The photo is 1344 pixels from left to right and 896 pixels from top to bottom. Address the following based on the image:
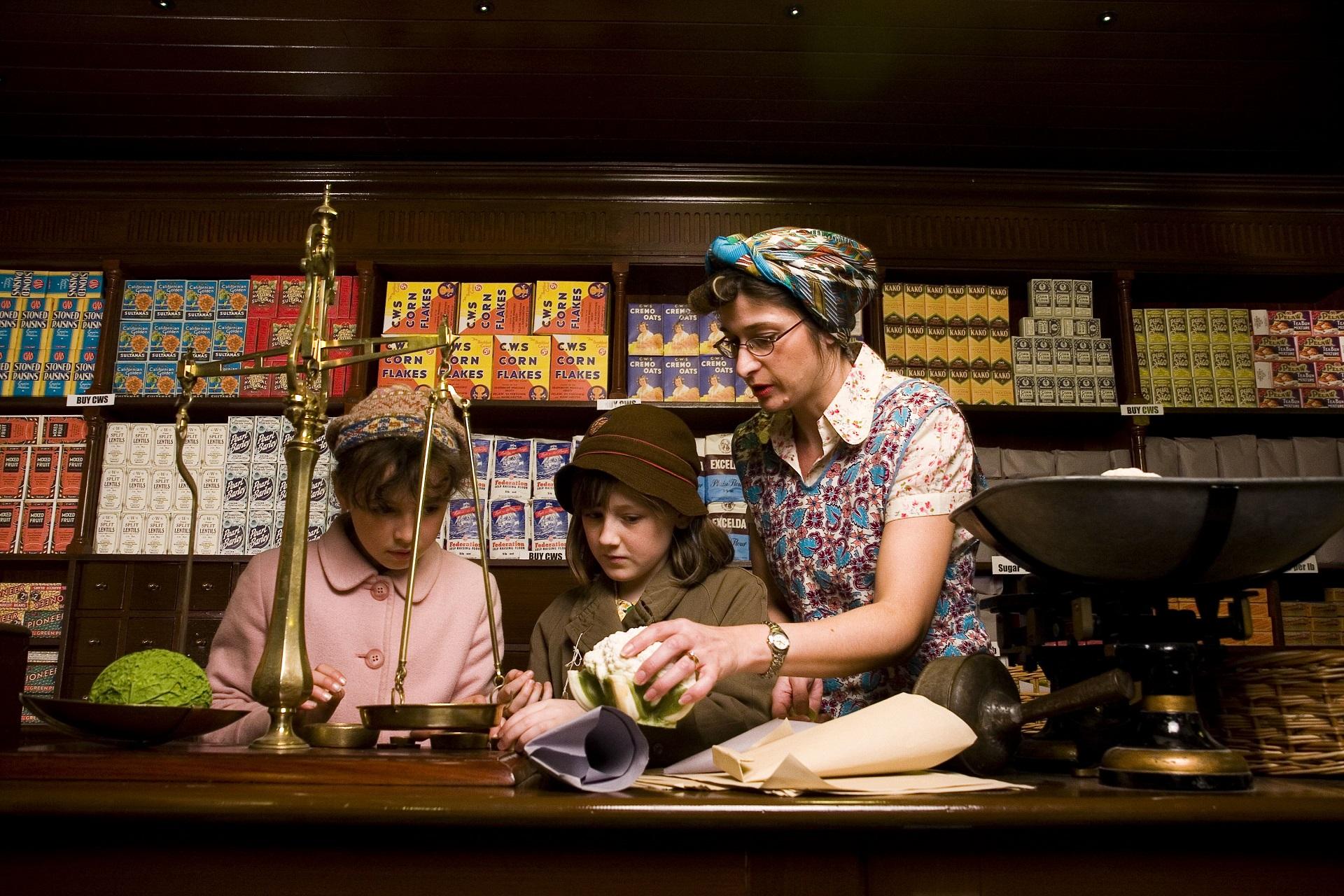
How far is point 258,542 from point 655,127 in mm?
1681

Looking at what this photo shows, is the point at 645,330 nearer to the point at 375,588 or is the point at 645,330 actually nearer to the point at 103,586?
the point at 375,588

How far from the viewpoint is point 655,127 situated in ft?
9.57

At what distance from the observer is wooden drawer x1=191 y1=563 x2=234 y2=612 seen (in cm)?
275

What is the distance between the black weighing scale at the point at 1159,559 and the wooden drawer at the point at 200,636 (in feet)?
8.05

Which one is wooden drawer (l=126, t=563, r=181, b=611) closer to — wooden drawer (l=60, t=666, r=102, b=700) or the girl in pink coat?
wooden drawer (l=60, t=666, r=102, b=700)

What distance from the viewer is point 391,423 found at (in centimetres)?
146

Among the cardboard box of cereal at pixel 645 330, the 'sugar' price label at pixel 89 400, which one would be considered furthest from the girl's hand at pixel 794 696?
the 'sugar' price label at pixel 89 400

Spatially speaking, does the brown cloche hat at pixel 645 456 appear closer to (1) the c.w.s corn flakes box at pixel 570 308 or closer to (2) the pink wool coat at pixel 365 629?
(2) the pink wool coat at pixel 365 629

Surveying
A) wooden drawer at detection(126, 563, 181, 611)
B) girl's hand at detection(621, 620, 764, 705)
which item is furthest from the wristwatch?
wooden drawer at detection(126, 563, 181, 611)

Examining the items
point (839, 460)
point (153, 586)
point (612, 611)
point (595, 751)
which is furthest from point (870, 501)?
→ point (153, 586)

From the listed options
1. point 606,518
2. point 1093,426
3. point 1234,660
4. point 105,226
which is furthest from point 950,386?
point 105,226

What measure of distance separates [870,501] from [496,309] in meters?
1.88

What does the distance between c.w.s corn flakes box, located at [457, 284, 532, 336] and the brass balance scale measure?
1953 mm

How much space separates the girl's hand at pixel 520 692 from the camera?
1082 mm
